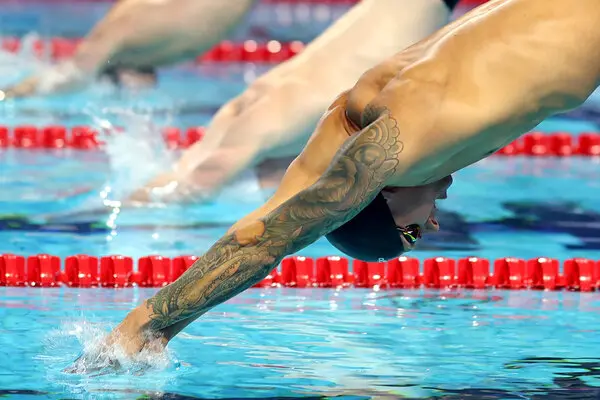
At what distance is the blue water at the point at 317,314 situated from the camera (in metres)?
3.51

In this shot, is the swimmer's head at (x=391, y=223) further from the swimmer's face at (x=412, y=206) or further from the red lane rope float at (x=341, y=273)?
the red lane rope float at (x=341, y=273)

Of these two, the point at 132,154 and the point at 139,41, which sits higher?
the point at 139,41

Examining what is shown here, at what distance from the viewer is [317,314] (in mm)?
4379

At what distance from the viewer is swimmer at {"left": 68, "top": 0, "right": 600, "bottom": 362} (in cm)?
321

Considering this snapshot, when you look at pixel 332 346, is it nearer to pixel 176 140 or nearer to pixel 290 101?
pixel 290 101

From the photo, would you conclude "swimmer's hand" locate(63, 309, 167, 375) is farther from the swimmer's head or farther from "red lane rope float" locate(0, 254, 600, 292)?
"red lane rope float" locate(0, 254, 600, 292)

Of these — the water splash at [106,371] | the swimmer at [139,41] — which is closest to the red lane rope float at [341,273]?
the water splash at [106,371]

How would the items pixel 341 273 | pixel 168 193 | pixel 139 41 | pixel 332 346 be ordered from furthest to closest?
1. pixel 139 41
2. pixel 168 193
3. pixel 341 273
4. pixel 332 346

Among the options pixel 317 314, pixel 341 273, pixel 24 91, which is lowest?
pixel 317 314

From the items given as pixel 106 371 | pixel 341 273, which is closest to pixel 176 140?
pixel 341 273

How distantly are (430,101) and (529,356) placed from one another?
38.4 inches

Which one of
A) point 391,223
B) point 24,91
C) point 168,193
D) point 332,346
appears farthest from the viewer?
point 24,91

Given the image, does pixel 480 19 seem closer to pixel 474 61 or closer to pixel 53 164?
pixel 474 61

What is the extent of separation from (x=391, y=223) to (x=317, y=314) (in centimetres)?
106
